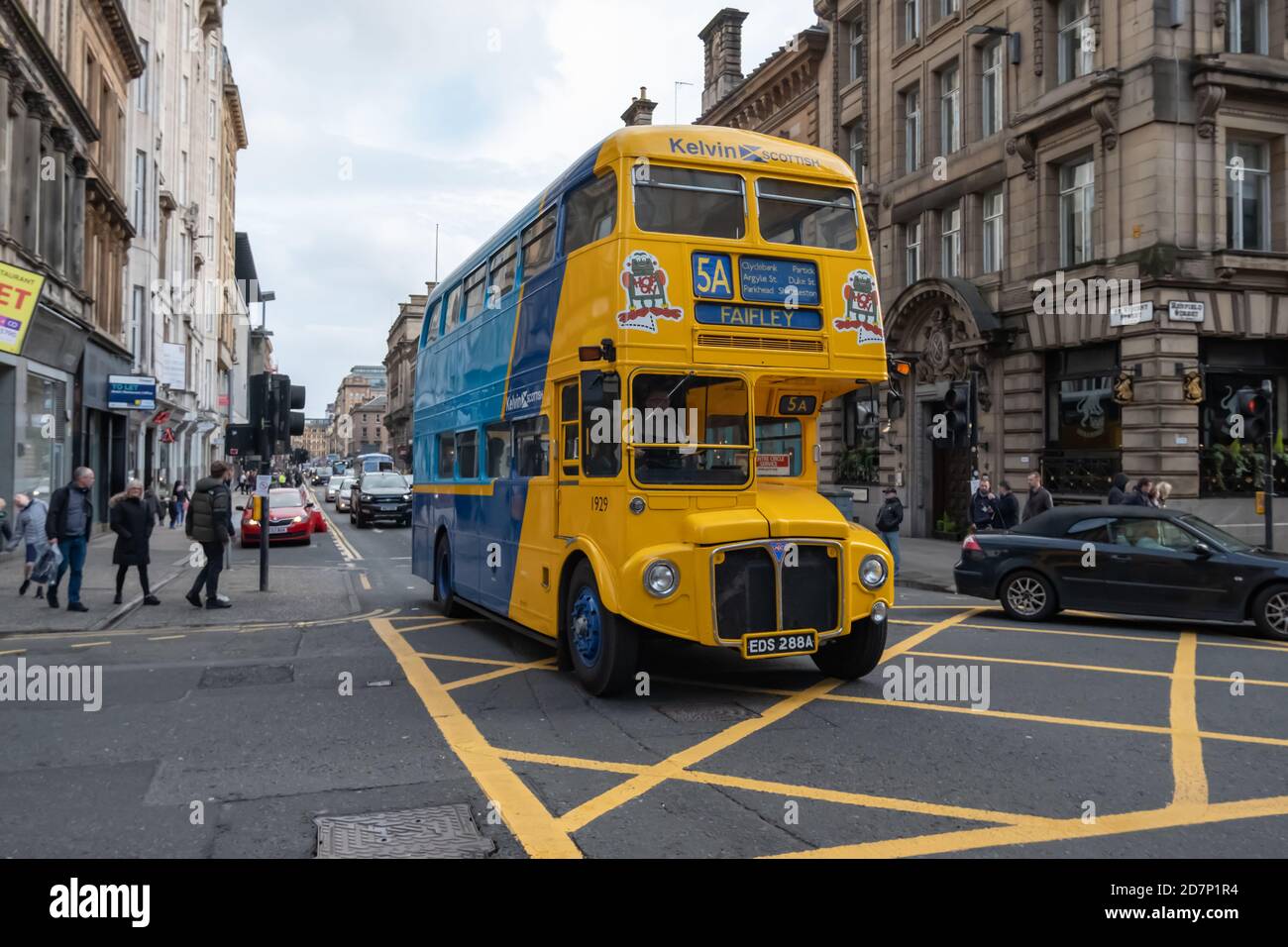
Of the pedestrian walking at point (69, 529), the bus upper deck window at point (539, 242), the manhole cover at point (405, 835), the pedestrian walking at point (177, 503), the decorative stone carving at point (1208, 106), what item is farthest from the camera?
the pedestrian walking at point (177, 503)

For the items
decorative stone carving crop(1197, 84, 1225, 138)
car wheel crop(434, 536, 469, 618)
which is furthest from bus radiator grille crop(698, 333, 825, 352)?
decorative stone carving crop(1197, 84, 1225, 138)

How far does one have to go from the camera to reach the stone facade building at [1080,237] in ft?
64.5

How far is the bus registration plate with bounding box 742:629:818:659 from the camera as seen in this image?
755cm

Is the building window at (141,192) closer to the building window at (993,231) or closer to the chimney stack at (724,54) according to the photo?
the chimney stack at (724,54)

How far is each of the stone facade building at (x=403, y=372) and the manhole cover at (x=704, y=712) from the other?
98.4 m

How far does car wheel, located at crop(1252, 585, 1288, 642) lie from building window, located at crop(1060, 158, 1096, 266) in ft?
39.9

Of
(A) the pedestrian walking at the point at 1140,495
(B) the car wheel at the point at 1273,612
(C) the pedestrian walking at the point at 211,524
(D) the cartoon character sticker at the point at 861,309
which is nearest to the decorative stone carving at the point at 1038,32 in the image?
(A) the pedestrian walking at the point at 1140,495

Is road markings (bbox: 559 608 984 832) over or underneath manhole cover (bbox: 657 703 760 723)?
over

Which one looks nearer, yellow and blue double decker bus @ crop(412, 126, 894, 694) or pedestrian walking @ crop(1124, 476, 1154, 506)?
yellow and blue double decker bus @ crop(412, 126, 894, 694)

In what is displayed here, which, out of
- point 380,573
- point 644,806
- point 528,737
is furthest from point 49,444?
point 644,806

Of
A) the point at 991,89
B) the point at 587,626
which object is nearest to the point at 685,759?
the point at 587,626

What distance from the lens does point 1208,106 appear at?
64.2ft

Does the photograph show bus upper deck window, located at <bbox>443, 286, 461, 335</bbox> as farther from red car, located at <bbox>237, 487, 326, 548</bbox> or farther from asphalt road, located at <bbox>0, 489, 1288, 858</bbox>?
red car, located at <bbox>237, 487, 326, 548</bbox>
